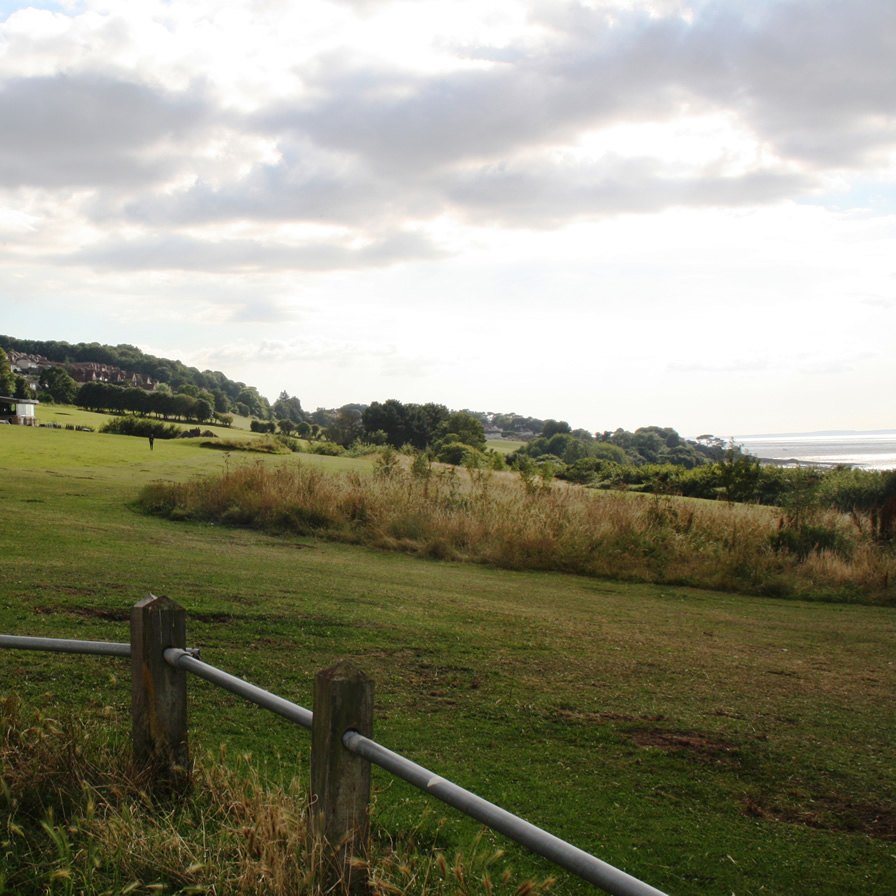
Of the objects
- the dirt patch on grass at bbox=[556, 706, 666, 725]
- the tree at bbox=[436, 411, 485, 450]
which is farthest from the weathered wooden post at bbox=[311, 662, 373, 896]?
the tree at bbox=[436, 411, 485, 450]

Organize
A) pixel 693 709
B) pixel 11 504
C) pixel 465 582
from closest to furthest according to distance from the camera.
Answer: pixel 693 709 < pixel 465 582 < pixel 11 504

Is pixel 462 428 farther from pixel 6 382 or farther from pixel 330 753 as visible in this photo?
pixel 330 753

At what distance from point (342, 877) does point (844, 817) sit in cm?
341

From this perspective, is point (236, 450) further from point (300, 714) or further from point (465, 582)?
point (300, 714)

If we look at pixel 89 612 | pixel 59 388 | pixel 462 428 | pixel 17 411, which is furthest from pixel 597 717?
pixel 59 388

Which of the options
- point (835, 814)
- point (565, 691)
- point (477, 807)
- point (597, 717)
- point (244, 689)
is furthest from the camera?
point (565, 691)

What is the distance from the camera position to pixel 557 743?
5.91 meters

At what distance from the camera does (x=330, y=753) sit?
2.90 metres

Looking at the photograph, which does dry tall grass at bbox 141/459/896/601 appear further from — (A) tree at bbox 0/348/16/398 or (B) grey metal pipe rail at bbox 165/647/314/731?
(A) tree at bbox 0/348/16/398

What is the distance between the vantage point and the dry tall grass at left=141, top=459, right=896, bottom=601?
1464cm

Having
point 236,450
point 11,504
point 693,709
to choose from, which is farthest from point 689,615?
point 236,450

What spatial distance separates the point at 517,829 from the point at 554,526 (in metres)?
13.6

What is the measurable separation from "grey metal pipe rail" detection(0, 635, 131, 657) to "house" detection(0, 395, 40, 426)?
71.4 metres

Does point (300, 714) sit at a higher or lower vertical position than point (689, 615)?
higher
